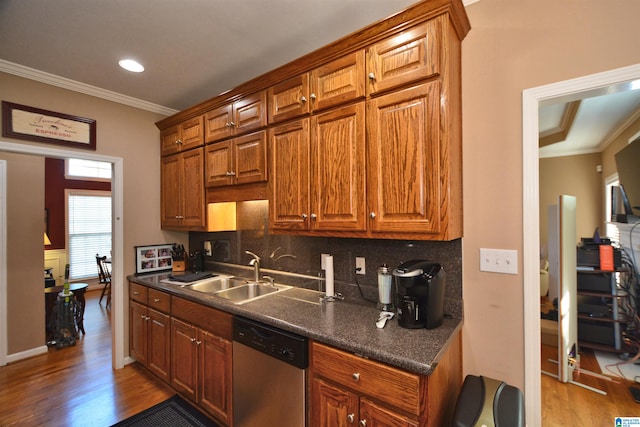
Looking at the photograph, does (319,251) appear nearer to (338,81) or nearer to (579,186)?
(338,81)

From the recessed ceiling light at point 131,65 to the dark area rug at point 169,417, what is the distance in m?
2.70

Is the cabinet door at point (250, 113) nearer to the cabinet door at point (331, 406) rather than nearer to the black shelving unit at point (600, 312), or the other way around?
the cabinet door at point (331, 406)

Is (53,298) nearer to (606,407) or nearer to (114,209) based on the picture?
(114,209)

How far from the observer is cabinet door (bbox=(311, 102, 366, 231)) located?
1653 mm

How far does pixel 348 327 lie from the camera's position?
1515mm

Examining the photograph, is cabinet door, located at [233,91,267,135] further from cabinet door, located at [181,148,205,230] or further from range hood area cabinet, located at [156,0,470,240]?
cabinet door, located at [181,148,205,230]

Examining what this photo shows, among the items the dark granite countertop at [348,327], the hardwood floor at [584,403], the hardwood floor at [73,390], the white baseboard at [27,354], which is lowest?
the hardwood floor at [584,403]

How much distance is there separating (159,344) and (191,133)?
1.93 meters

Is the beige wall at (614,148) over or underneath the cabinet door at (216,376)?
over

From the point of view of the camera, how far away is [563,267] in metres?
2.62

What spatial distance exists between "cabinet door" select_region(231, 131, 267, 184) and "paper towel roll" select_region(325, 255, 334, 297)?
0.76m

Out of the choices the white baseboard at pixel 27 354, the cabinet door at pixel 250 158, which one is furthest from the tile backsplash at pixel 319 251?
the white baseboard at pixel 27 354

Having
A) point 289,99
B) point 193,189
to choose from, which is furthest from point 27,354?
point 289,99

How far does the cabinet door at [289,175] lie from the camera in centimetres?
190
